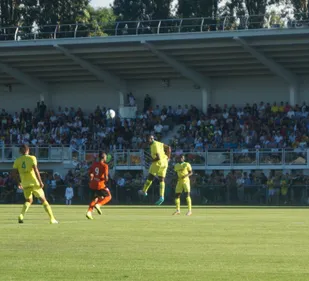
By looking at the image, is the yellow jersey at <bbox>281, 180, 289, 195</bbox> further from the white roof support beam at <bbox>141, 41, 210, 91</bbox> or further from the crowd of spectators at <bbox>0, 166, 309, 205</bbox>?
the white roof support beam at <bbox>141, 41, 210, 91</bbox>

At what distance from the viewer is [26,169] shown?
21.4 m

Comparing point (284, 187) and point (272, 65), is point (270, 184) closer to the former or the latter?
point (284, 187)

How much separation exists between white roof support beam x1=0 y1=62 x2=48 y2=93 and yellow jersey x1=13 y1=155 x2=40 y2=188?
35356 millimetres

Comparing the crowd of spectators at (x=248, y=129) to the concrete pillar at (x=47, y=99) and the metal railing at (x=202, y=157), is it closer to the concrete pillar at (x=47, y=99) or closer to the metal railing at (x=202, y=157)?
the metal railing at (x=202, y=157)

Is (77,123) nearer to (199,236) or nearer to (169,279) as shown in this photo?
(199,236)

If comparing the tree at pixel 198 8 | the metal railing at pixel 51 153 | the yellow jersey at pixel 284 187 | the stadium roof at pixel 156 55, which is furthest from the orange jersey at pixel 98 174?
the tree at pixel 198 8

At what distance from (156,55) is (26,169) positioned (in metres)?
31.8

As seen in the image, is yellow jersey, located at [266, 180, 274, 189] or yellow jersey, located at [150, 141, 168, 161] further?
yellow jersey, located at [266, 180, 274, 189]

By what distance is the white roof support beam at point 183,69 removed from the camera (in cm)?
5169

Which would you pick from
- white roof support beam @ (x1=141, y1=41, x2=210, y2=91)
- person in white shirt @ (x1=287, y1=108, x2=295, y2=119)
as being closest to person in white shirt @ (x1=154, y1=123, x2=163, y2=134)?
white roof support beam @ (x1=141, y1=41, x2=210, y2=91)

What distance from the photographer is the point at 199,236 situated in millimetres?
17312

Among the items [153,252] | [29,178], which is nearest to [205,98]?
[29,178]

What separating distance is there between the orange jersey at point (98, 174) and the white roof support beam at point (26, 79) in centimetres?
3286

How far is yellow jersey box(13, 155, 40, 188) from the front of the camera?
2139 centimetres
